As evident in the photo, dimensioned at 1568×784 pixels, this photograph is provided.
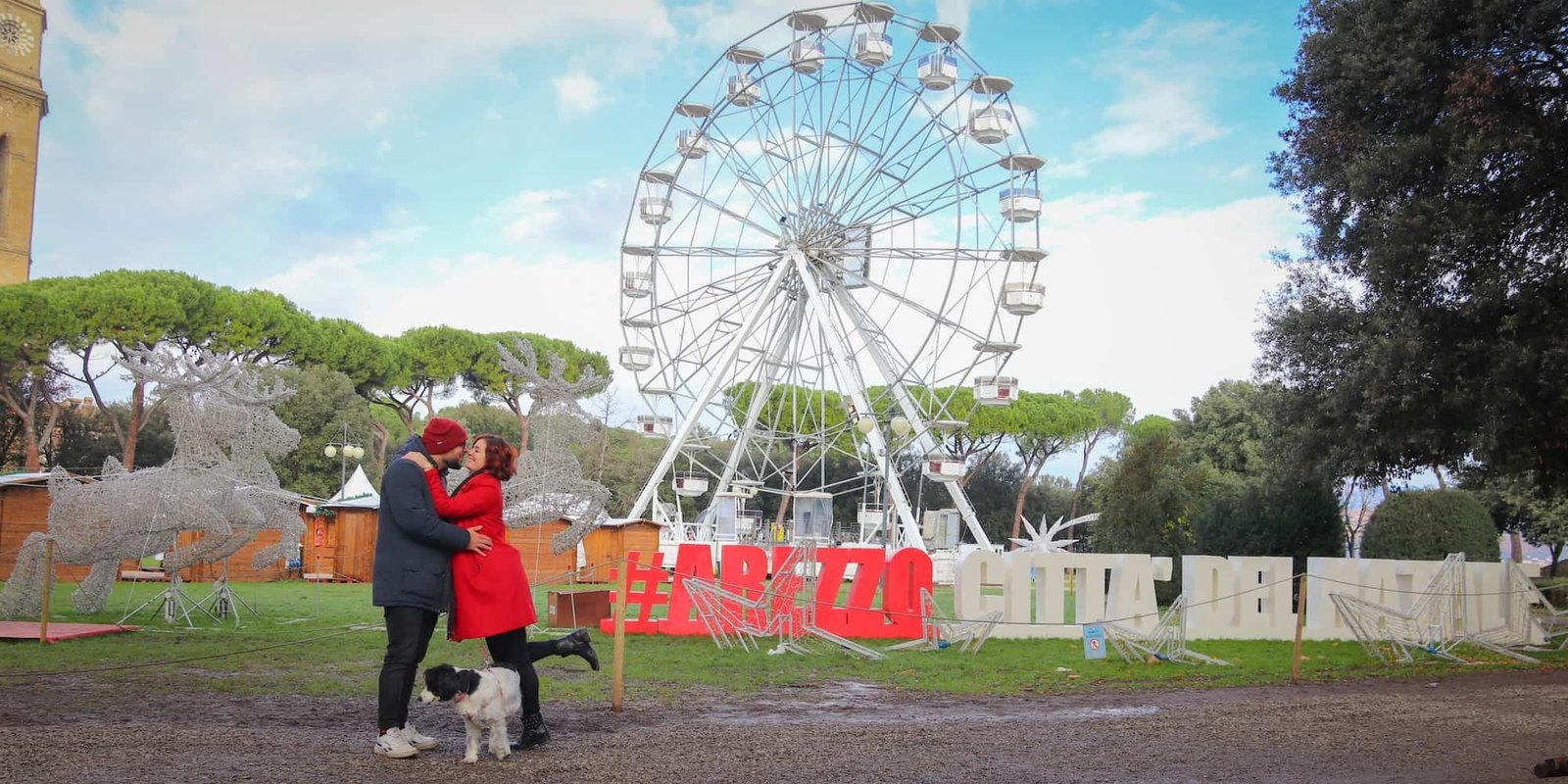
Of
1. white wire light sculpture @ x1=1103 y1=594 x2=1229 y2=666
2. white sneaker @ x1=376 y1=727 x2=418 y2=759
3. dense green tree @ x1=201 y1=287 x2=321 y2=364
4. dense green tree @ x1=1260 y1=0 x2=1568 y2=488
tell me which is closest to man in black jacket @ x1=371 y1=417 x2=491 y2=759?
white sneaker @ x1=376 y1=727 x2=418 y2=759

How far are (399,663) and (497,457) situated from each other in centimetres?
133

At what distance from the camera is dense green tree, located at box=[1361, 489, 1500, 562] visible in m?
23.6

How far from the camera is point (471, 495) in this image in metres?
7.41

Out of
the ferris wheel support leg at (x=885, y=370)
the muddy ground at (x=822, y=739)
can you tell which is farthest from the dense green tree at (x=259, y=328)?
the muddy ground at (x=822, y=739)

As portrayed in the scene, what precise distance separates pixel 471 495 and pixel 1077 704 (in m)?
6.03

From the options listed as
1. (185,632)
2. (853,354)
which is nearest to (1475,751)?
(185,632)

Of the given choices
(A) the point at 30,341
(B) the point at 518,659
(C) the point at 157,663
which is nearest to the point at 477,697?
(B) the point at 518,659

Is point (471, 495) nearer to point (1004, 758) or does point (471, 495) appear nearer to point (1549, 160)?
point (1004, 758)

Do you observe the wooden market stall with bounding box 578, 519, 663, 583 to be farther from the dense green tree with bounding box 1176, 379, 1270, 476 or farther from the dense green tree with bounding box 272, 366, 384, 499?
the dense green tree with bounding box 1176, 379, 1270, 476

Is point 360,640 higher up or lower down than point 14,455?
lower down

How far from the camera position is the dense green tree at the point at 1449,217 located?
14406 mm

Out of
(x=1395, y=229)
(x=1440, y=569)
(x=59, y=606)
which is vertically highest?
(x=1395, y=229)

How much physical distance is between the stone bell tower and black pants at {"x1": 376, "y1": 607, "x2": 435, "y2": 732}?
48.8 meters

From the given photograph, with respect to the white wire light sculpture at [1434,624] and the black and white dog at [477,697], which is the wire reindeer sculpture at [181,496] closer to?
the black and white dog at [477,697]
